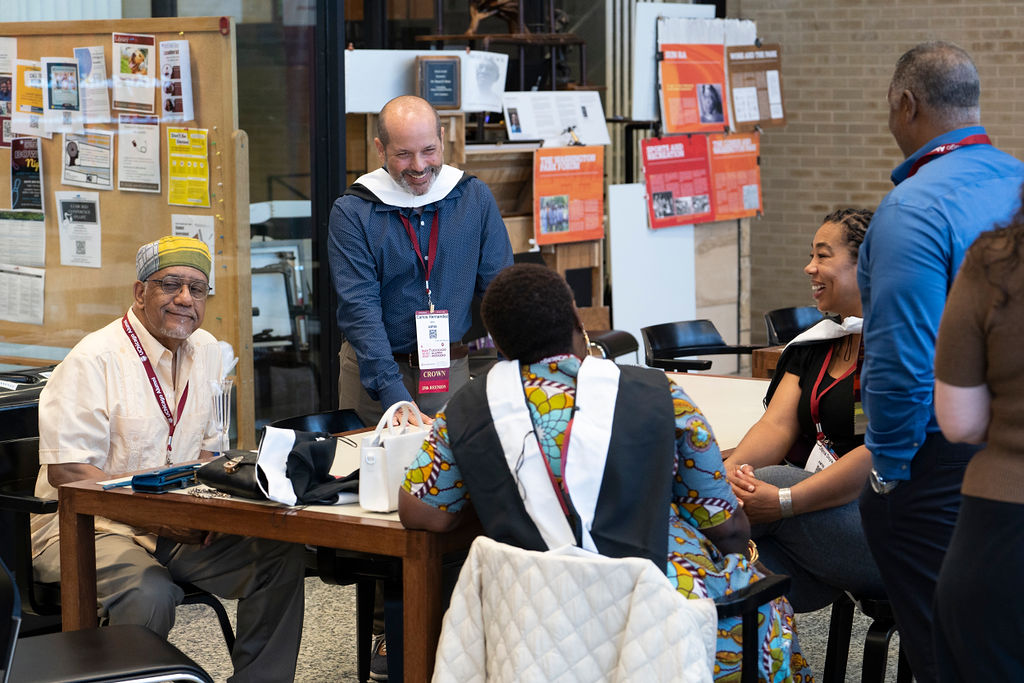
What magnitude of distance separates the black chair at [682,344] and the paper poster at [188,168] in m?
1.85

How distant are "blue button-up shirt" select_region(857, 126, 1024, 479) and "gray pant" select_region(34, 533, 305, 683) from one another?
5.04ft

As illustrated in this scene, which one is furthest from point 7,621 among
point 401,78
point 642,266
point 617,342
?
point 642,266

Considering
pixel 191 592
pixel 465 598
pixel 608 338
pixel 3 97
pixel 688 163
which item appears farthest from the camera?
pixel 688 163

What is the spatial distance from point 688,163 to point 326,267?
2.78m

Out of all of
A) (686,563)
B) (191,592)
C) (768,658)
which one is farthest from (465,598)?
(191,592)

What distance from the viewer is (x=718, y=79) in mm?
7645

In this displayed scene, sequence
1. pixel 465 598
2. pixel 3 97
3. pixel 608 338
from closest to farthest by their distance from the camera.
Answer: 1. pixel 465 598
2. pixel 3 97
3. pixel 608 338

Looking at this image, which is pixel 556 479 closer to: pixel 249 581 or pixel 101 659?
pixel 101 659

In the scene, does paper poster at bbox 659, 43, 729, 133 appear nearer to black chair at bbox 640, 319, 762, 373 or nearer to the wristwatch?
black chair at bbox 640, 319, 762, 373

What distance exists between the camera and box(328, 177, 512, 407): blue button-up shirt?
3.67m

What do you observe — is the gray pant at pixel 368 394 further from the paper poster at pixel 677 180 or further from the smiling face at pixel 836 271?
the paper poster at pixel 677 180

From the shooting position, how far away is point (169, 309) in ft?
10.5

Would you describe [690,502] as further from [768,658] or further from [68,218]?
[68,218]

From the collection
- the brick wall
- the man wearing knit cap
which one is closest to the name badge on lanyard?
the man wearing knit cap
